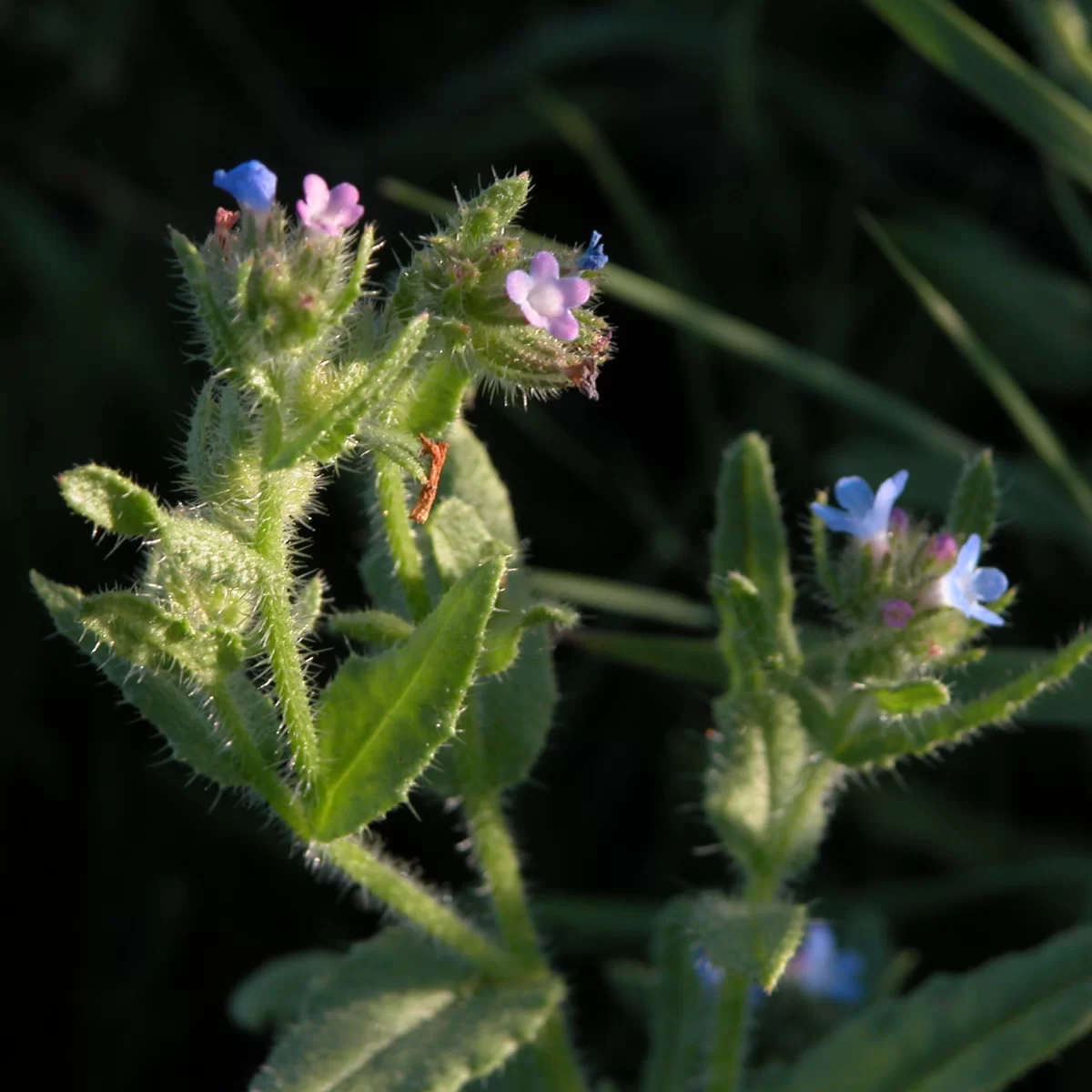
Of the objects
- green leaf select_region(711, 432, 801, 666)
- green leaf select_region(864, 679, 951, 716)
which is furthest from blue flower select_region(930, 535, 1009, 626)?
green leaf select_region(711, 432, 801, 666)

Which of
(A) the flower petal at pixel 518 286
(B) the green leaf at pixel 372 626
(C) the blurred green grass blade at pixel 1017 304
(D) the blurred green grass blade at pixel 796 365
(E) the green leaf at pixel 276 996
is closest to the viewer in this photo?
(A) the flower petal at pixel 518 286

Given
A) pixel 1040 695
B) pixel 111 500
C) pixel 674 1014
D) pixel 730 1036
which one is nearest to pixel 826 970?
pixel 674 1014

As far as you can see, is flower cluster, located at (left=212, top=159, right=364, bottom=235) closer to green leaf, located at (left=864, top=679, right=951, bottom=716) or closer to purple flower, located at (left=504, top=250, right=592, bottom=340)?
purple flower, located at (left=504, top=250, right=592, bottom=340)

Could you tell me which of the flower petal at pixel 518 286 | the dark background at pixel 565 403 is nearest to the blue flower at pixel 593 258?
the flower petal at pixel 518 286

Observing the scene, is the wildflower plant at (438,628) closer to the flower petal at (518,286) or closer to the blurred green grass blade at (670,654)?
the flower petal at (518,286)

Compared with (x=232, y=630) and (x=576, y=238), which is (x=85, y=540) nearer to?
(x=576, y=238)

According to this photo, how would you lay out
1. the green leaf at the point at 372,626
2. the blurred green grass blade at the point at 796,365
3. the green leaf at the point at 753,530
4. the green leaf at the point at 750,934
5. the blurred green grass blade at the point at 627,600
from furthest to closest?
the blurred green grass blade at the point at 796,365
the blurred green grass blade at the point at 627,600
the green leaf at the point at 753,530
the green leaf at the point at 372,626
the green leaf at the point at 750,934
